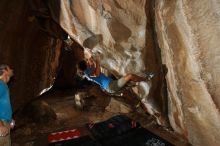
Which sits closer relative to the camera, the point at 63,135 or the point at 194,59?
the point at 194,59

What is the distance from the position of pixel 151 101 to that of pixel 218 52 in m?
2.27

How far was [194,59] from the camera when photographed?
3.94 m

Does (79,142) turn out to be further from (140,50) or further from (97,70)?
(140,50)

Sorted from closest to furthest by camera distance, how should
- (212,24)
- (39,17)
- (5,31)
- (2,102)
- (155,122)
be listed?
(212,24) < (2,102) < (155,122) < (5,31) < (39,17)

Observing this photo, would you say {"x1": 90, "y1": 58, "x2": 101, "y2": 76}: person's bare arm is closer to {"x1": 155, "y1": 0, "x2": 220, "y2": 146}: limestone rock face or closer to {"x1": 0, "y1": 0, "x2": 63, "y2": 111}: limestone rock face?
{"x1": 155, "y1": 0, "x2": 220, "y2": 146}: limestone rock face

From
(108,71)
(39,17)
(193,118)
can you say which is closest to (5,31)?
(39,17)

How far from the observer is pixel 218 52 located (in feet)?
11.7

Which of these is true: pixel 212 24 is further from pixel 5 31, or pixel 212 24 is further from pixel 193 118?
pixel 5 31

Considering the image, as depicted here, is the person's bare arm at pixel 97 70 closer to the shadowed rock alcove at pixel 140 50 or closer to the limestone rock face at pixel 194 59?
the shadowed rock alcove at pixel 140 50

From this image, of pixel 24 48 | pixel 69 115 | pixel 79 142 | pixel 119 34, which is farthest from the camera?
pixel 69 115

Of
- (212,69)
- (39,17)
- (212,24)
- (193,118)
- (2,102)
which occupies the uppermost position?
(39,17)

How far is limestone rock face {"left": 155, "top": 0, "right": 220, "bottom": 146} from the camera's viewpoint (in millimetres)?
3635

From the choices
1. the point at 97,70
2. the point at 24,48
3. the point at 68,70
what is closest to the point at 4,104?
the point at 97,70

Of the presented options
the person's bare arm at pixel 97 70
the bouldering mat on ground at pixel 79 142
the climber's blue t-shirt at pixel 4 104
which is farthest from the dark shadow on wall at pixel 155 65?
the climber's blue t-shirt at pixel 4 104
